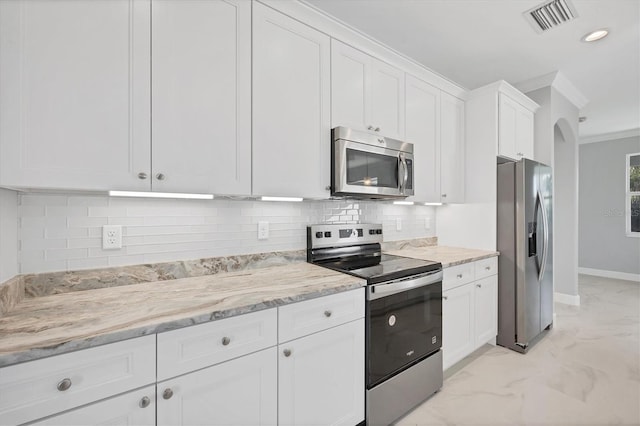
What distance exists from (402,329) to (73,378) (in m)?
1.54

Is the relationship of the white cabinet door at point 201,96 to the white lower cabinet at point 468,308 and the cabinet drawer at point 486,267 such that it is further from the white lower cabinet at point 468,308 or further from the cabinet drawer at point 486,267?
the cabinet drawer at point 486,267

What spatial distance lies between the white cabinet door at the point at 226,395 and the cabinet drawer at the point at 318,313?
0.12 metres

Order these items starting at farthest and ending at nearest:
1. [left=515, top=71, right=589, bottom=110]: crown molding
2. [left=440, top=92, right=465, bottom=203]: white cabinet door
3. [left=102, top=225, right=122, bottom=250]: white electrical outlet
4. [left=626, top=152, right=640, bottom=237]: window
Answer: [left=626, top=152, right=640, bottom=237]: window < [left=515, top=71, right=589, bottom=110]: crown molding < [left=440, top=92, right=465, bottom=203]: white cabinet door < [left=102, top=225, right=122, bottom=250]: white electrical outlet

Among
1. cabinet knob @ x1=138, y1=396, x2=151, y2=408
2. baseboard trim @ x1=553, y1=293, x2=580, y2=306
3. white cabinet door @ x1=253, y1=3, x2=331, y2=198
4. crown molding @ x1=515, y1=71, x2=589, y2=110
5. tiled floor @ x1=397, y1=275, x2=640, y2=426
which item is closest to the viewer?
cabinet knob @ x1=138, y1=396, x2=151, y2=408

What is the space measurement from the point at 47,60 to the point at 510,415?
2.96 meters

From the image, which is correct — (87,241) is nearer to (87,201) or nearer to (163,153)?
(87,201)

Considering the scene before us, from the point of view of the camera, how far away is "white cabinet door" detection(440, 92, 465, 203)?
8.90 ft

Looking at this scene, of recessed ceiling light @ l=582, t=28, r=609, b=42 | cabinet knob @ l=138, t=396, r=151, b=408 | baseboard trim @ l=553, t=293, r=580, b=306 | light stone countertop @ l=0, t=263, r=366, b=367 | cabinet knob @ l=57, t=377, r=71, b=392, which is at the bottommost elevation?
baseboard trim @ l=553, t=293, r=580, b=306

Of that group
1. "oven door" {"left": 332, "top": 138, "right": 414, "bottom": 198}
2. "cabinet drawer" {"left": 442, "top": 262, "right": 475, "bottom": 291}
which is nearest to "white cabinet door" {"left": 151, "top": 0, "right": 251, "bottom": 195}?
"oven door" {"left": 332, "top": 138, "right": 414, "bottom": 198}

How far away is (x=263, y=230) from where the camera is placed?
1953mm

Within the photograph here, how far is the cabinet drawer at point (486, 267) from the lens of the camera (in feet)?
8.23

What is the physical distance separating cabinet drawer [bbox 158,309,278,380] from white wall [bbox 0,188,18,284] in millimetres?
706

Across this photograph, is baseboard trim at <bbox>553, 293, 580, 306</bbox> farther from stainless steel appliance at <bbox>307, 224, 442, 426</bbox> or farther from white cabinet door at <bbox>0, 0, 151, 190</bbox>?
white cabinet door at <bbox>0, 0, 151, 190</bbox>

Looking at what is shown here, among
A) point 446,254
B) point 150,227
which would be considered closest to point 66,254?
point 150,227
